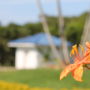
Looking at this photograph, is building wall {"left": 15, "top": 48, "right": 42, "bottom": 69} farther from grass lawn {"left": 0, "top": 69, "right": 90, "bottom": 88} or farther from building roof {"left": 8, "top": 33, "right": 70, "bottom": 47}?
grass lawn {"left": 0, "top": 69, "right": 90, "bottom": 88}

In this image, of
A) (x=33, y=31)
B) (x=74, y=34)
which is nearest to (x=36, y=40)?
(x=74, y=34)

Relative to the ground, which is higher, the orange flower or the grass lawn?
the orange flower

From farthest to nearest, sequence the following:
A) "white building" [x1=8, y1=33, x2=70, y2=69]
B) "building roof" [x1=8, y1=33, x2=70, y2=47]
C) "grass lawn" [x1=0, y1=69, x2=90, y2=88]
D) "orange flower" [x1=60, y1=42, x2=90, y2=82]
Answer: "building roof" [x1=8, y1=33, x2=70, y2=47] < "white building" [x1=8, y1=33, x2=70, y2=69] < "grass lawn" [x1=0, y1=69, x2=90, y2=88] < "orange flower" [x1=60, y1=42, x2=90, y2=82]

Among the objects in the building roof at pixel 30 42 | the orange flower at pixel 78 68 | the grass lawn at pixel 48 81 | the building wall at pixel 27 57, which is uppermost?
the orange flower at pixel 78 68

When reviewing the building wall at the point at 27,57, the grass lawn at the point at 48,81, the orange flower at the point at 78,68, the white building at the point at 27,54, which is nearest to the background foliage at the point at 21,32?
the white building at the point at 27,54

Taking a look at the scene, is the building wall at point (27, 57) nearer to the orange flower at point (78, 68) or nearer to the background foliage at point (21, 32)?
the background foliage at point (21, 32)

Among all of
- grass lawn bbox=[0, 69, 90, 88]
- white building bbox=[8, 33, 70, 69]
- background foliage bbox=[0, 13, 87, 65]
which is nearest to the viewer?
grass lawn bbox=[0, 69, 90, 88]

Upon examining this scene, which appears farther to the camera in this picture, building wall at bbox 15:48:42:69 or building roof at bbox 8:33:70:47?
building roof at bbox 8:33:70:47

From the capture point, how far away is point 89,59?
93cm

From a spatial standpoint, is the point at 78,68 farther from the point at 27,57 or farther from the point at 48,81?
the point at 27,57

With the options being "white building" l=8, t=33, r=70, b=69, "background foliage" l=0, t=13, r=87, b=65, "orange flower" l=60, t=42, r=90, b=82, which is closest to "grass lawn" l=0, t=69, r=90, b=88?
"orange flower" l=60, t=42, r=90, b=82

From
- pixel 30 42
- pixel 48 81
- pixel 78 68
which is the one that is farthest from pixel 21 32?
pixel 78 68

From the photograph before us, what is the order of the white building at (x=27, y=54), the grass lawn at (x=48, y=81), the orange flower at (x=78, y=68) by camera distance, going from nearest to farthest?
1. the orange flower at (x=78, y=68)
2. the grass lawn at (x=48, y=81)
3. the white building at (x=27, y=54)

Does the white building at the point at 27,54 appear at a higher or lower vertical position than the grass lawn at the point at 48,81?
lower
